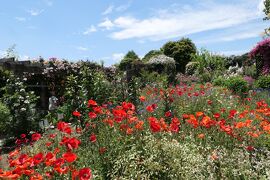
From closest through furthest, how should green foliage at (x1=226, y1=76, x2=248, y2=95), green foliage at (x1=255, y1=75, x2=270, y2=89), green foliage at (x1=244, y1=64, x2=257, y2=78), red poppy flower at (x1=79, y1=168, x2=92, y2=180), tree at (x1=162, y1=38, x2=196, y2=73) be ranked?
red poppy flower at (x1=79, y1=168, x2=92, y2=180) → green foliage at (x1=226, y1=76, x2=248, y2=95) → green foliage at (x1=255, y1=75, x2=270, y2=89) → green foliage at (x1=244, y1=64, x2=257, y2=78) → tree at (x1=162, y1=38, x2=196, y2=73)

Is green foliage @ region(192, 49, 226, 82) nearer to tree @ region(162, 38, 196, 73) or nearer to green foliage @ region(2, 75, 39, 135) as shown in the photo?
tree @ region(162, 38, 196, 73)

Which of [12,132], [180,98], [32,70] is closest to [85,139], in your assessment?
[180,98]

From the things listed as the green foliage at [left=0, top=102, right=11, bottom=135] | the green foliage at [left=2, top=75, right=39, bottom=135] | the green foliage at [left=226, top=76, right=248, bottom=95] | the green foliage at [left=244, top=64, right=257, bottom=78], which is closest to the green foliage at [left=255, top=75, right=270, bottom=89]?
the green foliage at [left=226, top=76, right=248, bottom=95]

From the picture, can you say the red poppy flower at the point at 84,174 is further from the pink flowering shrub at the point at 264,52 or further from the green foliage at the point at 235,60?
the green foliage at the point at 235,60

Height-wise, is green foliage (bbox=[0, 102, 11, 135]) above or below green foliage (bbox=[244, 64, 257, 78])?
above

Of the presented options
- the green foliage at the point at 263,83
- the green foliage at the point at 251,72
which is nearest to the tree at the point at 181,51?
the green foliage at the point at 251,72

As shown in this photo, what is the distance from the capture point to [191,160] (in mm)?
5152

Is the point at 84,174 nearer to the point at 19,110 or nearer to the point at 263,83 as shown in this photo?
the point at 19,110

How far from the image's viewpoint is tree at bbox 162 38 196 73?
33.1 m

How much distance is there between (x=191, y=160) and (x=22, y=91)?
6770 mm

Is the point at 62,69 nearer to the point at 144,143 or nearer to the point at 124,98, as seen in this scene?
the point at 124,98

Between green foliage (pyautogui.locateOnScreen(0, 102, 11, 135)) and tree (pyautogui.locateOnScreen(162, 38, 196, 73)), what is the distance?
75.3 feet

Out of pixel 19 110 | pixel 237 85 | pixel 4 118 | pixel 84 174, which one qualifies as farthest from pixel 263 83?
pixel 84 174

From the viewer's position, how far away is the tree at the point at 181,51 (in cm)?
3312
